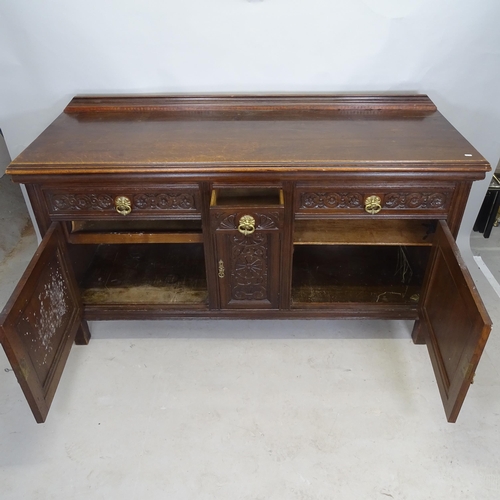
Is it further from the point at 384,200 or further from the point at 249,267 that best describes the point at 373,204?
the point at 249,267

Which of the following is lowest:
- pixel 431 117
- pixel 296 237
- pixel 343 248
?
pixel 343 248

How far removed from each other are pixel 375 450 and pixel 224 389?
0.49 m

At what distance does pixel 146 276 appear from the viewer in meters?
1.64

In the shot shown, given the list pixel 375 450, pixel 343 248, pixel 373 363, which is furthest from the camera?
pixel 343 248

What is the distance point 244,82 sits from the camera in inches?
62.6

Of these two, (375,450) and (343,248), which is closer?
(375,450)

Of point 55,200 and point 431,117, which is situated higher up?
point 431,117

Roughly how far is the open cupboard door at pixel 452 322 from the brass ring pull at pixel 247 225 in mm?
550

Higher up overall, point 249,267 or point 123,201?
point 123,201

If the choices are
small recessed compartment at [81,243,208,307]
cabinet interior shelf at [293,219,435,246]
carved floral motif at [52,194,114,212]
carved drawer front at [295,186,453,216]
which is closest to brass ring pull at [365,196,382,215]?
carved drawer front at [295,186,453,216]

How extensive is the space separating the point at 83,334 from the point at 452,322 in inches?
46.8

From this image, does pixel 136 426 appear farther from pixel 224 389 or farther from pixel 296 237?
pixel 296 237

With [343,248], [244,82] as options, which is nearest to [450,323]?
[343,248]

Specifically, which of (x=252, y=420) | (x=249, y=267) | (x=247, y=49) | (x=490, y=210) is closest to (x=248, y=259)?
(x=249, y=267)
